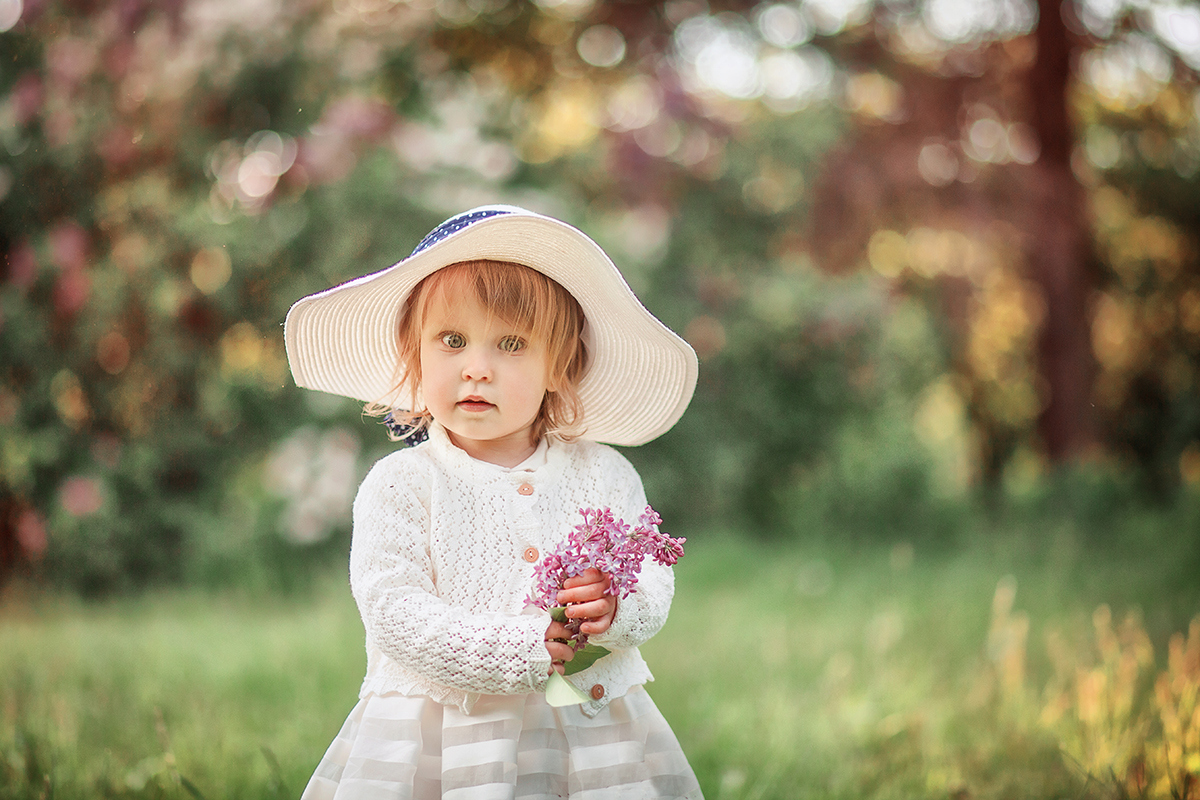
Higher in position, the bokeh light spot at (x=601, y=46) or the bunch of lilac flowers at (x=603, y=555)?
the bokeh light spot at (x=601, y=46)

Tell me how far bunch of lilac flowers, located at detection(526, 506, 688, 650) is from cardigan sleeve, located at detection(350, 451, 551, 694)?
0.10 metres

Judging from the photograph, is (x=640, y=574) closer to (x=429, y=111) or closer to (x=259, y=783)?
(x=259, y=783)

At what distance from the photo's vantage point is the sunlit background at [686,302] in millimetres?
3959

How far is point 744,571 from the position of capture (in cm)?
580

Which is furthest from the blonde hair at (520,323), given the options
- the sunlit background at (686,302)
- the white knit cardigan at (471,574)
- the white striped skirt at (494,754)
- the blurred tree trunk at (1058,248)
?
the blurred tree trunk at (1058,248)

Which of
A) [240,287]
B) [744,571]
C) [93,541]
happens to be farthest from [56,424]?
[744,571]

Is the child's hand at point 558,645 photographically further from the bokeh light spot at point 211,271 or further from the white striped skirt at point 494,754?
the bokeh light spot at point 211,271

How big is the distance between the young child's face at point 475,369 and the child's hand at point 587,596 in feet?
1.26

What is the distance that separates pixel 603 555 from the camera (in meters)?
1.58

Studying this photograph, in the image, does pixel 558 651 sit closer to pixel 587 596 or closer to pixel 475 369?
pixel 587 596

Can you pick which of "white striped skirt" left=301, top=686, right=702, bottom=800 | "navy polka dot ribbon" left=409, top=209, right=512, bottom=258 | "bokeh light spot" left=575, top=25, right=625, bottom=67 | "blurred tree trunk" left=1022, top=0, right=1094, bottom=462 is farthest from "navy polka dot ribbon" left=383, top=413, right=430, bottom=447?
"blurred tree trunk" left=1022, top=0, right=1094, bottom=462

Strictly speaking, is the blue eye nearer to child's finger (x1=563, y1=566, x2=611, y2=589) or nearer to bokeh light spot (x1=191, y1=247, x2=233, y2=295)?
child's finger (x1=563, y1=566, x2=611, y2=589)

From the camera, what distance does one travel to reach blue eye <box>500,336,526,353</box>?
73.0 inches

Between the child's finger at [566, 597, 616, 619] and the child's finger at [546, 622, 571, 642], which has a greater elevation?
the child's finger at [566, 597, 616, 619]
